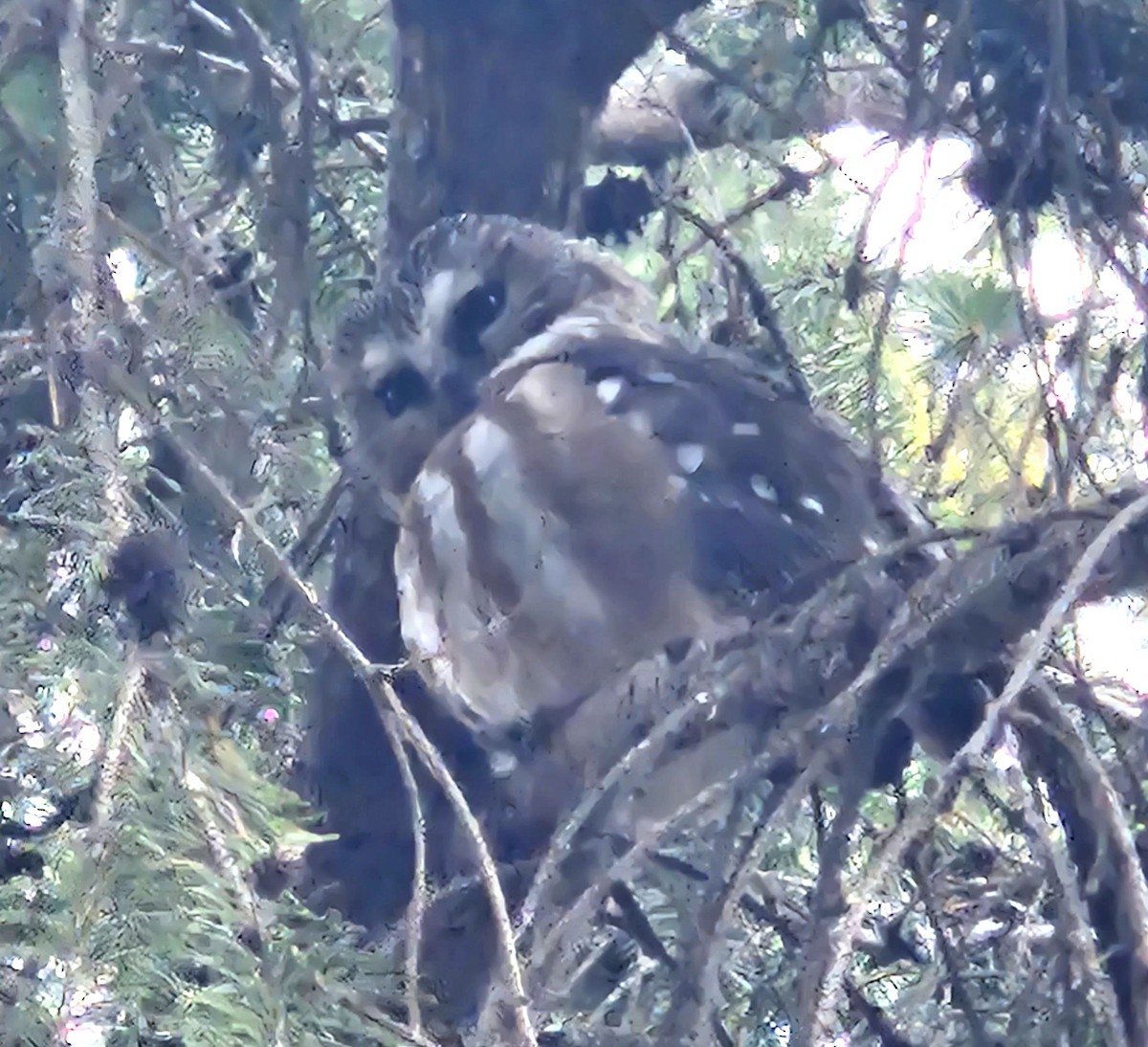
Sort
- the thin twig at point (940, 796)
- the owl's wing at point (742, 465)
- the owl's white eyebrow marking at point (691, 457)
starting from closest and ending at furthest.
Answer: the thin twig at point (940, 796) < the owl's wing at point (742, 465) < the owl's white eyebrow marking at point (691, 457)

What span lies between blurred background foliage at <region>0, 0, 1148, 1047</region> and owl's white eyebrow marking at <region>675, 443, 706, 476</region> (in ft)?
0.31

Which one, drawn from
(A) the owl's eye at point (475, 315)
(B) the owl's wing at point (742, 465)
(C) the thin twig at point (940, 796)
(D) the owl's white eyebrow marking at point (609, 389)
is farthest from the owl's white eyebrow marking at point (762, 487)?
(C) the thin twig at point (940, 796)

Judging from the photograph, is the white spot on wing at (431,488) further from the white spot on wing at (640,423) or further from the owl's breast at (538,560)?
the white spot on wing at (640,423)

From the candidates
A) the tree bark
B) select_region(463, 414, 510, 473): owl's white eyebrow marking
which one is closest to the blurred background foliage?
the tree bark

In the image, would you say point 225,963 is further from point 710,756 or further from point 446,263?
point 446,263

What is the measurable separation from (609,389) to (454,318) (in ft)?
0.42

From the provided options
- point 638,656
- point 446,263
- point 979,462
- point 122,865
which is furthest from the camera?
point 446,263

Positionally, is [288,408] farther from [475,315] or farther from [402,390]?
[475,315]

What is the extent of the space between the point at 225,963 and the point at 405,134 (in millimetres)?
663

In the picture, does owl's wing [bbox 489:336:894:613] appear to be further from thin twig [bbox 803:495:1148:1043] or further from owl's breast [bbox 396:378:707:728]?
thin twig [bbox 803:495:1148:1043]

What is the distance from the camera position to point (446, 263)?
112cm

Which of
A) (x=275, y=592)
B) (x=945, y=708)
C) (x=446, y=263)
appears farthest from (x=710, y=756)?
(x=446, y=263)

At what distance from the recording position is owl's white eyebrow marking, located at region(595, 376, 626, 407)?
113cm

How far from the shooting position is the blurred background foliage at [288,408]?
574mm
